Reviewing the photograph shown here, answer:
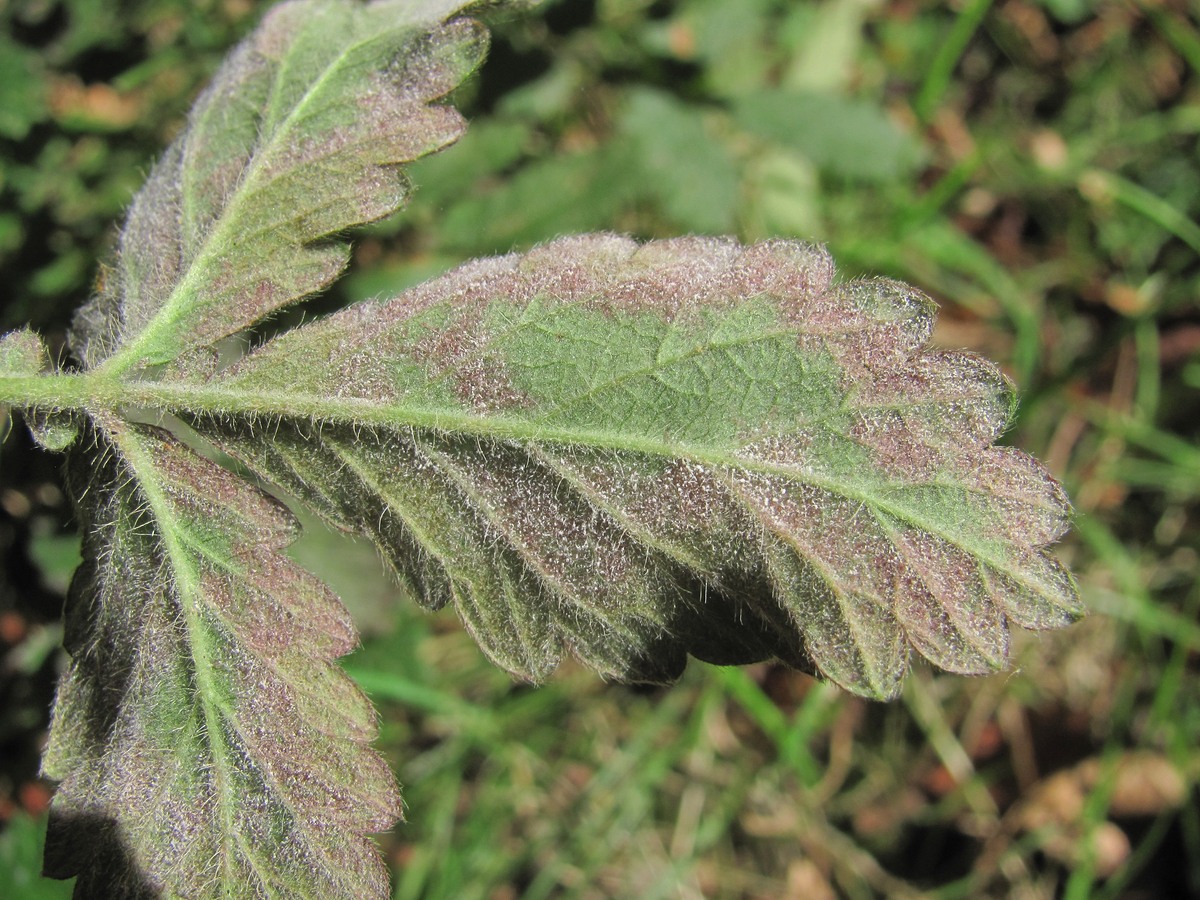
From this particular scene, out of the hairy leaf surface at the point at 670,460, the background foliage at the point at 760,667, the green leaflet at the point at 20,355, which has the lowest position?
the background foliage at the point at 760,667

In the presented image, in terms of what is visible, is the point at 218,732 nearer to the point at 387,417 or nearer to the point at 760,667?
the point at 387,417

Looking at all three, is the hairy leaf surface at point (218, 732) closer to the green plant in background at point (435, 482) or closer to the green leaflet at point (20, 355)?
the green plant in background at point (435, 482)

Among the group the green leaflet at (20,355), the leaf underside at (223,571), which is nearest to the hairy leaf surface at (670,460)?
the leaf underside at (223,571)

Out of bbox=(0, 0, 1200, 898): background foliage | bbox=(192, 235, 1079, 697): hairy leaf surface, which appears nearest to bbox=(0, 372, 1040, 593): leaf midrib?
bbox=(192, 235, 1079, 697): hairy leaf surface

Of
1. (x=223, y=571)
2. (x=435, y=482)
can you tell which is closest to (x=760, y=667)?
(x=435, y=482)

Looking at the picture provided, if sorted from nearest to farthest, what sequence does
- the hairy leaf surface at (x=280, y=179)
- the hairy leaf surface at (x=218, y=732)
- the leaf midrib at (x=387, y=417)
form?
the leaf midrib at (x=387, y=417), the hairy leaf surface at (x=218, y=732), the hairy leaf surface at (x=280, y=179)

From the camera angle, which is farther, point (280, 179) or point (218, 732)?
point (280, 179)

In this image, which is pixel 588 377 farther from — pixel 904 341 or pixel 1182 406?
pixel 1182 406
